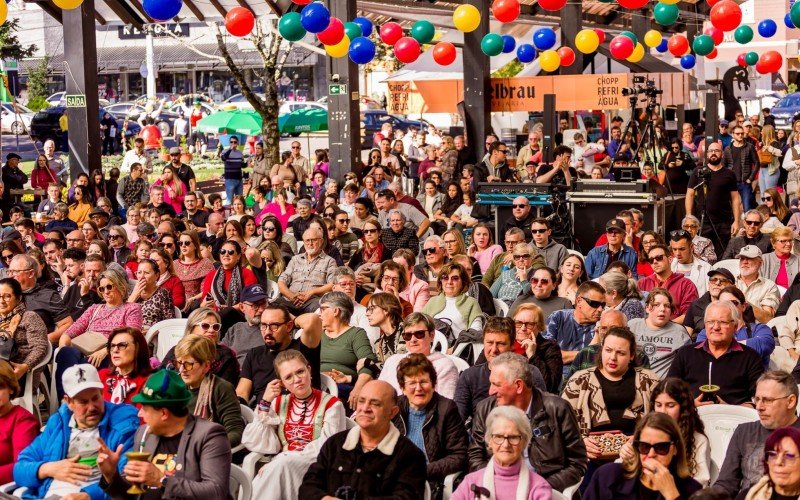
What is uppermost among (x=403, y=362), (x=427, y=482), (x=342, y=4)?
(x=342, y=4)

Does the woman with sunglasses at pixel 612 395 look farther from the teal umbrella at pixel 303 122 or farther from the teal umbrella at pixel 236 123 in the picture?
the teal umbrella at pixel 236 123

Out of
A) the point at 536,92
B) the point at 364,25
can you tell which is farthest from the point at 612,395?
the point at 536,92

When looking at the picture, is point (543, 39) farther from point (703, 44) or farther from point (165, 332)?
point (165, 332)

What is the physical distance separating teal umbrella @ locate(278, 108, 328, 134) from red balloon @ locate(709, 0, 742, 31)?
9.68 meters

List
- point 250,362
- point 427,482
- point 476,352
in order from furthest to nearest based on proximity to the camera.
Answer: point 476,352 → point 250,362 → point 427,482

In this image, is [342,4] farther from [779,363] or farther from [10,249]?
[779,363]

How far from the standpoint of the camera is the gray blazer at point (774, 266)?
9.10 meters

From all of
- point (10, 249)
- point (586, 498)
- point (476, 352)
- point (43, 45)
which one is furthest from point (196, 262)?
point (43, 45)

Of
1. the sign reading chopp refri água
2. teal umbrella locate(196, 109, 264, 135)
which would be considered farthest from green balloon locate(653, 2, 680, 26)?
teal umbrella locate(196, 109, 264, 135)

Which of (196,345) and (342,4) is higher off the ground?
(342,4)

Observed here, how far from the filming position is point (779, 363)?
700 cm

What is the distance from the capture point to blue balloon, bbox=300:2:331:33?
12148 mm

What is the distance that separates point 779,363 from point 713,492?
117 inches

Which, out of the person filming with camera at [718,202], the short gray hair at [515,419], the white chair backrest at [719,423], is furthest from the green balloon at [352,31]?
the short gray hair at [515,419]
